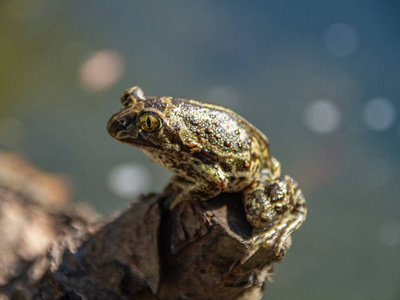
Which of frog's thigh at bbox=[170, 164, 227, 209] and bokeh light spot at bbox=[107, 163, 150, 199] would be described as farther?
bokeh light spot at bbox=[107, 163, 150, 199]

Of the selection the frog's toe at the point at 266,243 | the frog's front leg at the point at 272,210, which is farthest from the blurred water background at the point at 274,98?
the frog's toe at the point at 266,243

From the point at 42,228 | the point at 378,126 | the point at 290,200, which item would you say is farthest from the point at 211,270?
the point at 378,126

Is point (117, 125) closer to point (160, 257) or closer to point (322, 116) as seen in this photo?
point (160, 257)

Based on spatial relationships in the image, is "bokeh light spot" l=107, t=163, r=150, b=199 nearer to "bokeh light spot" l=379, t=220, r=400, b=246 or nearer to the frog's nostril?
"bokeh light spot" l=379, t=220, r=400, b=246

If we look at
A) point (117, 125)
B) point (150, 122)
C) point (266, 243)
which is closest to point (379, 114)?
point (266, 243)

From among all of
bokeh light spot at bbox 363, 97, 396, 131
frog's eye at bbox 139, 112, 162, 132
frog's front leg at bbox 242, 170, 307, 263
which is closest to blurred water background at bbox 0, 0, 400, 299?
bokeh light spot at bbox 363, 97, 396, 131
